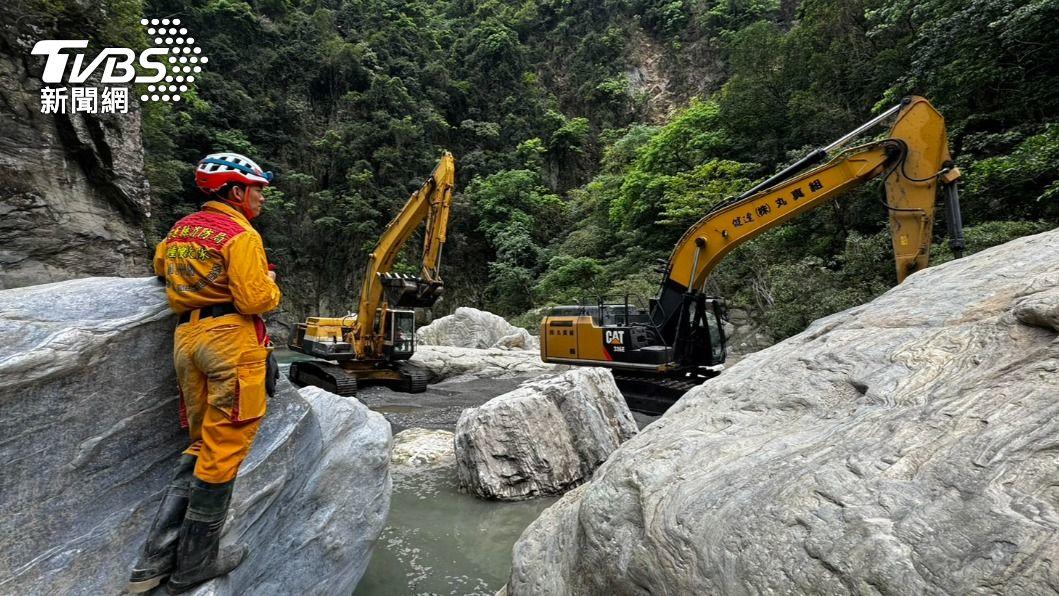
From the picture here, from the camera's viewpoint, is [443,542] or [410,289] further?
[410,289]

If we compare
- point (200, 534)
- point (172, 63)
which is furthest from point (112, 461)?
point (172, 63)

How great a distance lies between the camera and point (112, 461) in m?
2.16

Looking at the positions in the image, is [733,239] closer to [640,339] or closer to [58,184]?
[640,339]

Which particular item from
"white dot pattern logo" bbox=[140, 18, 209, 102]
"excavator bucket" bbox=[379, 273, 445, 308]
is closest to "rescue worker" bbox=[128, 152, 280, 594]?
"excavator bucket" bbox=[379, 273, 445, 308]

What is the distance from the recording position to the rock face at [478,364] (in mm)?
12141

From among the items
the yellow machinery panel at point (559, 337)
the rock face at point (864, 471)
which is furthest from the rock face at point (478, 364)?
the rock face at point (864, 471)

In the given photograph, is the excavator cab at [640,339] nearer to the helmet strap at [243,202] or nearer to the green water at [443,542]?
the green water at [443,542]

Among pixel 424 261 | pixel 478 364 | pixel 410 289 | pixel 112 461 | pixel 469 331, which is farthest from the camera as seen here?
pixel 469 331

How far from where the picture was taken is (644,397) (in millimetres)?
7719

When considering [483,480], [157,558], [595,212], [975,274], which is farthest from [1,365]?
[595,212]

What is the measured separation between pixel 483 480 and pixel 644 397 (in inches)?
160

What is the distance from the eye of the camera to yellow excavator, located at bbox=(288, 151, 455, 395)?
964cm

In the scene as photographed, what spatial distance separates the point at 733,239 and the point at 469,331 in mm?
11633

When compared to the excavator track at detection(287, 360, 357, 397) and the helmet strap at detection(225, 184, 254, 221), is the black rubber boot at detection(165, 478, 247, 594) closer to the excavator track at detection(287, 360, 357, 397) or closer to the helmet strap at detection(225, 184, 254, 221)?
the helmet strap at detection(225, 184, 254, 221)
